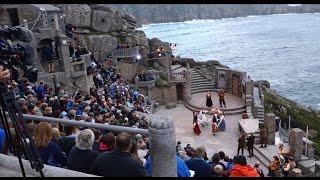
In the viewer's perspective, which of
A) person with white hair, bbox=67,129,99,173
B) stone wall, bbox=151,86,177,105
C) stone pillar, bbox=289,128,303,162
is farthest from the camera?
stone wall, bbox=151,86,177,105

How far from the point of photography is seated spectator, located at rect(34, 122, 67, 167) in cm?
579

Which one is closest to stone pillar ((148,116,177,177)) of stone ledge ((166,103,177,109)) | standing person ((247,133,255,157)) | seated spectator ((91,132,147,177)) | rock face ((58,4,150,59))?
seated spectator ((91,132,147,177))

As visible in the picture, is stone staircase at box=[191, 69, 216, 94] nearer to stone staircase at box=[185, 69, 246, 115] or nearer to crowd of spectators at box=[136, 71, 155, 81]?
stone staircase at box=[185, 69, 246, 115]

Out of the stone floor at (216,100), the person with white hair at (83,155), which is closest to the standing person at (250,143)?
the stone floor at (216,100)

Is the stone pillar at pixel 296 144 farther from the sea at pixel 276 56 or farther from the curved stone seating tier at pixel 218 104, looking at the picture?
the sea at pixel 276 56

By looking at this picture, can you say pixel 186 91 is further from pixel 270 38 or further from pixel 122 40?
pixel 270 38

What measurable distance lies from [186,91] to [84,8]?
15394mm

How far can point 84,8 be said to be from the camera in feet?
127

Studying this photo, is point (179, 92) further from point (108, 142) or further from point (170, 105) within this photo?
point (108, 142)

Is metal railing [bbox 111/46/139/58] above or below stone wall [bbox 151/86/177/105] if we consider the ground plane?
above

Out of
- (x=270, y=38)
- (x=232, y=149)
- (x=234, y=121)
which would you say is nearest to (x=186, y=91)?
(x=234, y=121)

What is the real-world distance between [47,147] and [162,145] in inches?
98.3

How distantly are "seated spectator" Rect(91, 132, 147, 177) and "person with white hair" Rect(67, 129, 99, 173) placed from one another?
2.25 feet

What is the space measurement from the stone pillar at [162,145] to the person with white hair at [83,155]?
1.36 metres
